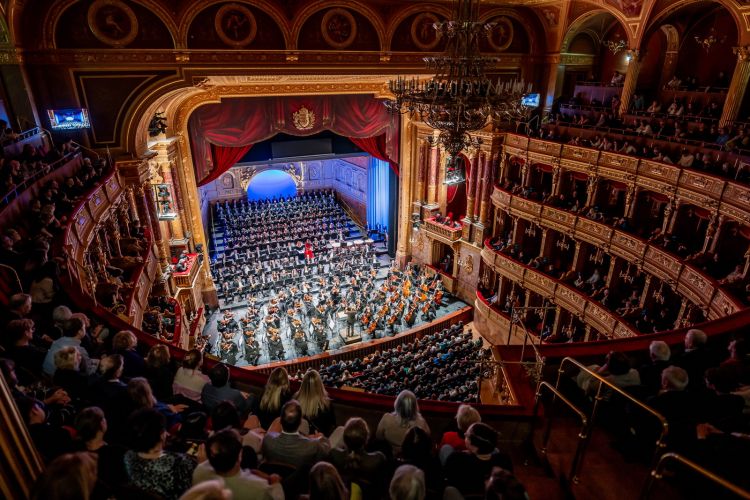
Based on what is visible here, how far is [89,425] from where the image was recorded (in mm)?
2484

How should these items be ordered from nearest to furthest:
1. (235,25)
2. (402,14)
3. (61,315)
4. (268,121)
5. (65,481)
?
(65,481) < (61,315) < (235,25) < (402,14) < (268,121)

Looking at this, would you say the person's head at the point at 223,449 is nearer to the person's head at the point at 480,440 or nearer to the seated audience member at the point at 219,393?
the seated audience member at the point at 219,393

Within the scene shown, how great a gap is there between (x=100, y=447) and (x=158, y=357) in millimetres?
1284

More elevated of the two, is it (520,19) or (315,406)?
(520,19)

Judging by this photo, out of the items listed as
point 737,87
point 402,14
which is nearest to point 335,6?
point 402,14

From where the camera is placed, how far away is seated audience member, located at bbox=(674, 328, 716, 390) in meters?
3.85

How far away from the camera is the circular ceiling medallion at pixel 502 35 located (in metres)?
14.6

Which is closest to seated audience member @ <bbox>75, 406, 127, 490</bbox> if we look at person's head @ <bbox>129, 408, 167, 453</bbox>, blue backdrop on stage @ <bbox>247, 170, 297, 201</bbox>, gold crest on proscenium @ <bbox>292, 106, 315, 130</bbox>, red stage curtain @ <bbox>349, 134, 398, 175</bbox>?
person's head @ <bbox>129, 408, 167, 453</bbox>

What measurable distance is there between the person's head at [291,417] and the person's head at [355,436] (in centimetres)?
33

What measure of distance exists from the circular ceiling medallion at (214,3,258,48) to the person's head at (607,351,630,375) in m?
11.4

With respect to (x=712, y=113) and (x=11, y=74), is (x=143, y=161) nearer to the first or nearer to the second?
(x=11, y=74)

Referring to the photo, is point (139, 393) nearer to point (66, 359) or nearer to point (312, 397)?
point (66, 359)

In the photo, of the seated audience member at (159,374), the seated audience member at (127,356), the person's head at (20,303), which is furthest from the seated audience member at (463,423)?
the person's head at (20,303)

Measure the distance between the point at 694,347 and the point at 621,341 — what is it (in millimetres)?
842
